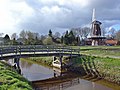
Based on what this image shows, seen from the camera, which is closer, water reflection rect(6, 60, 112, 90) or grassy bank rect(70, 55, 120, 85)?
water reflection rect(6, 60, 112, 90)

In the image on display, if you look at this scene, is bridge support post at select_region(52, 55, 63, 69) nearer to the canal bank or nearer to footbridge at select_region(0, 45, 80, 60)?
footbridge at select_region(0, 45, 80, 60)

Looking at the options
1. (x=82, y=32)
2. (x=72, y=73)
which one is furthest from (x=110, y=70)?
(x=82, y=32)

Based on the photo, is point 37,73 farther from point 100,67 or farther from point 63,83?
point 100,67

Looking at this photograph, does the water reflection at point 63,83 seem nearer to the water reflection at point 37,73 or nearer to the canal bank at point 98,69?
the water reflection at point 37,73

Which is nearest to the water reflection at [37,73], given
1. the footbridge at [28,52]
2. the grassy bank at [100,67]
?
the footbridge at [28,52]

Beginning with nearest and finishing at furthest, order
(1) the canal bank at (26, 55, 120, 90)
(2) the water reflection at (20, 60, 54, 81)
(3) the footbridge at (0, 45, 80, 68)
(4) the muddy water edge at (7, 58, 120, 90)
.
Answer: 1. (4) the muddy water edge at (7, 58, 120, 90)
2. (1) the canal bank at (26, 55, 120, 90)
3. (3) the footbridge at (0, 45, 80, 68)
4. (2) the water reflection at (20, 60, 54, 81)

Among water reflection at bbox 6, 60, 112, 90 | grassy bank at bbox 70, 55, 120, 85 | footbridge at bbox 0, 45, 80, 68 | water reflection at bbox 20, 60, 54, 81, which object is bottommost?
water reflection at bbox 6, 60, 112, 90

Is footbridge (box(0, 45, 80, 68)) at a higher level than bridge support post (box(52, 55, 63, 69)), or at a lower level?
higher

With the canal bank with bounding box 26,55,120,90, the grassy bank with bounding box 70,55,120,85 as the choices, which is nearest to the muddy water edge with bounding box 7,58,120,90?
the canal bank with bounding box 26,55,120,90

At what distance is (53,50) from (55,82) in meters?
9.47

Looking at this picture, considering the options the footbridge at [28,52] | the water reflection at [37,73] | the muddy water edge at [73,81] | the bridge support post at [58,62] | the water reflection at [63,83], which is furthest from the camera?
the bridge support post at [58,62]

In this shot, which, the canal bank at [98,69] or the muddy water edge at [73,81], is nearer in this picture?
the muddy water edge at [73,81]

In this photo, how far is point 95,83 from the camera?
79.5ft

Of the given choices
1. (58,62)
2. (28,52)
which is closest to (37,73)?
(28,52)
